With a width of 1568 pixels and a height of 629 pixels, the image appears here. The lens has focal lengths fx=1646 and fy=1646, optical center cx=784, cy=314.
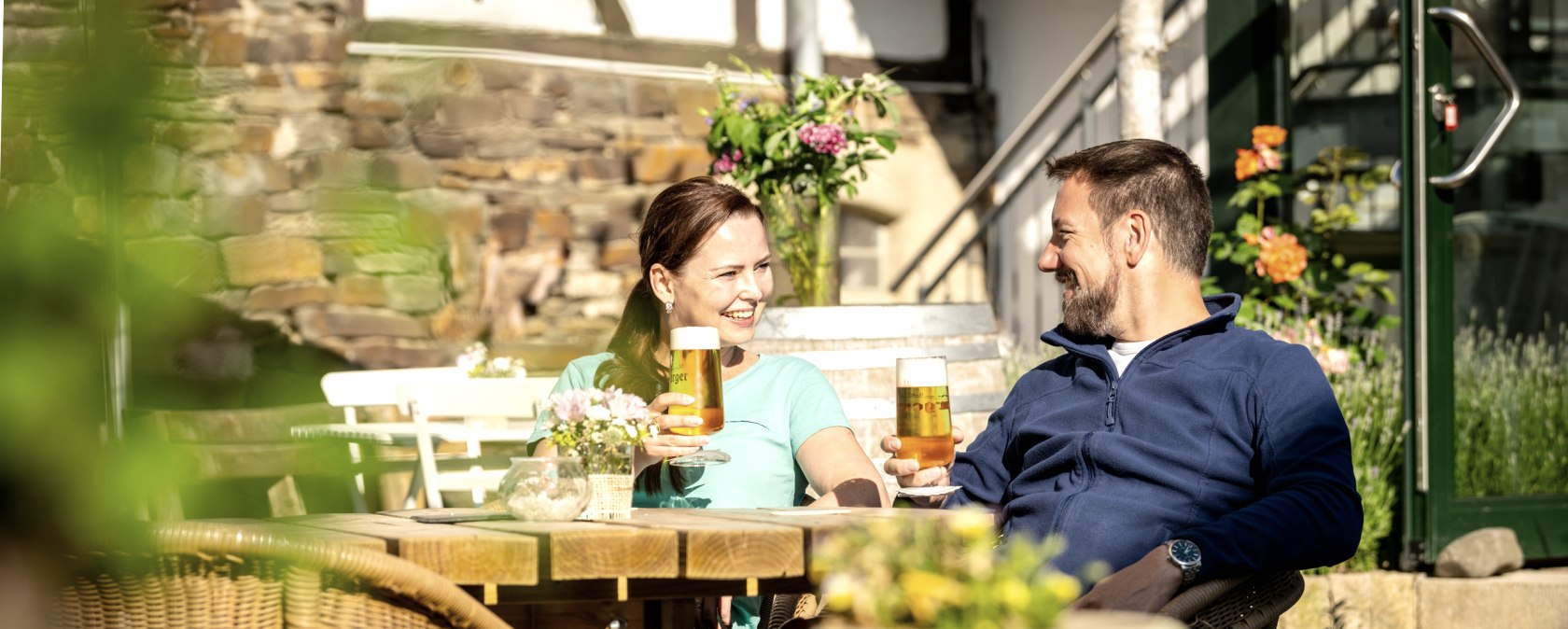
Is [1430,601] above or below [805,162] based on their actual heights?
below

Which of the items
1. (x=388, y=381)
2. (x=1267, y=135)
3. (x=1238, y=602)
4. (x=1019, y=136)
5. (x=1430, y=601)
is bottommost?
(x=1430, y=601)

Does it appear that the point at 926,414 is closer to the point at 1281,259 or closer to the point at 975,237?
the point at 1281,259

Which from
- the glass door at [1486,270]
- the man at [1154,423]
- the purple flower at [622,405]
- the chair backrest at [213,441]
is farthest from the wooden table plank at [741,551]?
the glass door at [1486,270]

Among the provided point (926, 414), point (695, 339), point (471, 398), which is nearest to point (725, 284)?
point (695, 339)

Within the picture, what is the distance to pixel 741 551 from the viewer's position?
1.75 metres

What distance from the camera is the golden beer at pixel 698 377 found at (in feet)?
7.10

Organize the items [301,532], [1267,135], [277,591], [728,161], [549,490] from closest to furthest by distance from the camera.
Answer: [301,532], [277,591], [549,490], [728,161], [1267,135]

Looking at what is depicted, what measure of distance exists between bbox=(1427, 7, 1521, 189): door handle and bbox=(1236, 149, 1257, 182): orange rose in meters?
0.91

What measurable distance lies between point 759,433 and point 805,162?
147 centimetres

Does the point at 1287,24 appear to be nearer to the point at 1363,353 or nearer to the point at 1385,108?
the point at 1385,108

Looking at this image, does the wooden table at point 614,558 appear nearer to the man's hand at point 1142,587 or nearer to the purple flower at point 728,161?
the man's hand at point 1142,587

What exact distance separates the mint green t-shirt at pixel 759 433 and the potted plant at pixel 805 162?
4.09 ft

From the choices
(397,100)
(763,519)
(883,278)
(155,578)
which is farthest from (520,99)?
(397,100)

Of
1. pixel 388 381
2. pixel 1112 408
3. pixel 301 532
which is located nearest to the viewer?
pixel 301 532
